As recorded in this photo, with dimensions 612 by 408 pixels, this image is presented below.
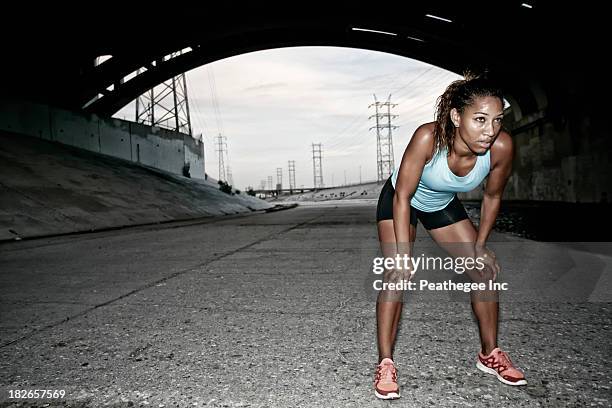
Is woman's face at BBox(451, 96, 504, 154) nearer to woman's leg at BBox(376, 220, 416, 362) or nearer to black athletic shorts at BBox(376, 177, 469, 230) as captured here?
black athletic shorts at BBox(376, 177, 469, 230)

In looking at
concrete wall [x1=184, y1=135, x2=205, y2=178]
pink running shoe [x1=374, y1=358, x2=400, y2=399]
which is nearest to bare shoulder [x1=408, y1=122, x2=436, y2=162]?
pink running shoe [x1=374, y1=358, x2=400, y2=399]

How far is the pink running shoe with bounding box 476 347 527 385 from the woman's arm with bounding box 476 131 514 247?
59cm

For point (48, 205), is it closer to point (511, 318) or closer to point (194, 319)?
point (194, 319)

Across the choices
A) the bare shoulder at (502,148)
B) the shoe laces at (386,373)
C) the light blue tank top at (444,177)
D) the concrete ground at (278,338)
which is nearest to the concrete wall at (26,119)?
the concrete ground at (278,338)

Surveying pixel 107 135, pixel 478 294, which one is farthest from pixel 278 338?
pixel 107 135

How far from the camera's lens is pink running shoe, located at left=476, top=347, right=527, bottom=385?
191 cm

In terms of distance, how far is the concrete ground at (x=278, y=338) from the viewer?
1.87 metres

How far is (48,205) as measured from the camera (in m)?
11.5

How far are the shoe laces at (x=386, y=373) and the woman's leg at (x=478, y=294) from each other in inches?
22.1

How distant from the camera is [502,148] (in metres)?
2.05

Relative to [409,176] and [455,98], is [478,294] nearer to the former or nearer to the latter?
[409,176]

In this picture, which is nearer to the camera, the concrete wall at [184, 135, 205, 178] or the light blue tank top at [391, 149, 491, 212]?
the light blue tank top at [391, 149, 491, 212]

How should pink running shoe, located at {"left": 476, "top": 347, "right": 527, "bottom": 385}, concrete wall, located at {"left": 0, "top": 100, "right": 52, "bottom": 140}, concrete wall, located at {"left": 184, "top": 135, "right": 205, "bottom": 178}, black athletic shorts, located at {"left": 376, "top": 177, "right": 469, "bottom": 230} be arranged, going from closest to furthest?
pink running shoe, located at {"left": 476, "top": 347, "right": 527, "bottom": 385}, black athletic shorts, located at {"left": 376, "top": 177, "right": 469, "bottom": 230}, concrete wall, located at {"left": 0, "top": 100, "right": 52, "bottom": 140}, concrete wall, located at {"left": 184, "top": 135, "right": 205, "bottom": 178}

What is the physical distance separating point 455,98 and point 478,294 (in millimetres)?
1048
